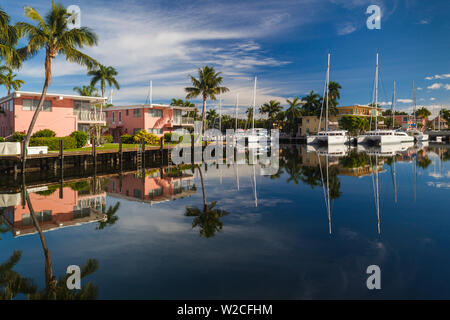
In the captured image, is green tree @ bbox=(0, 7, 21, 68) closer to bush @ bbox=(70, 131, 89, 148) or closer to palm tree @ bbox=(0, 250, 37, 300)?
bush @ bbox=(70, 131, 89, 148)

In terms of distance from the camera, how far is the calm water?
7512mm

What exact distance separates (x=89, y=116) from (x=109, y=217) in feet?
97.0

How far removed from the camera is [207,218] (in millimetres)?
13664

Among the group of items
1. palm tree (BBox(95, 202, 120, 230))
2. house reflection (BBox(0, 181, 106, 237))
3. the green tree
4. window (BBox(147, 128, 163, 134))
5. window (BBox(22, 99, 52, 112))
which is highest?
the green tree

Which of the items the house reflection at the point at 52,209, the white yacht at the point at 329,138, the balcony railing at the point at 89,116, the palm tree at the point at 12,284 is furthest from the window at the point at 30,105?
the white yacht at the point at 329,138

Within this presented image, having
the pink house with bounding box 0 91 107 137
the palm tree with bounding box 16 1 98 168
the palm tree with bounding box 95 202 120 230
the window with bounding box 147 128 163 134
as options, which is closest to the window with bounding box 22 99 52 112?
the pink house with bounding box 0 91 107 137

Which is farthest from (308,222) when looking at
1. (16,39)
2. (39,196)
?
(16,39)

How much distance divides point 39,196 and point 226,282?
14425 mm

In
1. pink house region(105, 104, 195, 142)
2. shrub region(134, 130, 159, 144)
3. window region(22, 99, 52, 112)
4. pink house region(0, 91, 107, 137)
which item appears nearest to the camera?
pink house region(0, 91, 107, 137)

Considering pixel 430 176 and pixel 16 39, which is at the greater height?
pixel 16 39

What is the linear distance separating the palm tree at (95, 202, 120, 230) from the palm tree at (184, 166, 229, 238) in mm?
3130

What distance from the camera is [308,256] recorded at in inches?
364
